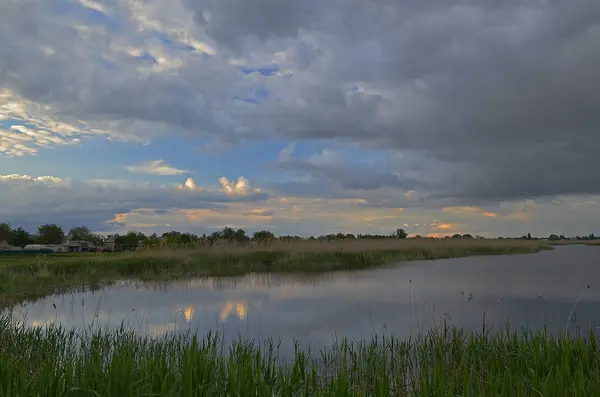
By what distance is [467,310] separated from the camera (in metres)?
11.2

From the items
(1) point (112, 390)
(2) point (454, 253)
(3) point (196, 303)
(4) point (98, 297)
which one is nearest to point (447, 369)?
(1) point (112, 390)

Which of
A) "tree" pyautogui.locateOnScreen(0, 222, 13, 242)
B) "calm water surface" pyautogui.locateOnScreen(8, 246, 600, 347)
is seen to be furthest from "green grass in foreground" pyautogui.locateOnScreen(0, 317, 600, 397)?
"tree" pyautogui.locateOnScreen(0, 222, 13, 242)

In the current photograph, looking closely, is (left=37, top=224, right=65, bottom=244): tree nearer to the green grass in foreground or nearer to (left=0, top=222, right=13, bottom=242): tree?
(left=0, top=222, right=13, bottom=242): tree

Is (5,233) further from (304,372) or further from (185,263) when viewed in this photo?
(304,372)

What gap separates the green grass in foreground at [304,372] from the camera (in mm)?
4102

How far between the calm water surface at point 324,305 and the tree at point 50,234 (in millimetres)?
67585

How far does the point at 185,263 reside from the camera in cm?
2256

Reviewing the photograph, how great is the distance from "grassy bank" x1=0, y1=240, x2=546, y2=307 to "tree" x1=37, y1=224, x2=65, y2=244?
55.8m

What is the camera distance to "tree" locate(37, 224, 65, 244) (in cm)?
7612

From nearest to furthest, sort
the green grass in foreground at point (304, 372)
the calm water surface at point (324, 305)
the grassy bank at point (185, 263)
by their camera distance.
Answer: the green grass in foreground at point (304, 372) < the calm water surface at point (324, 305) < the grassy bank at point (185, 263)

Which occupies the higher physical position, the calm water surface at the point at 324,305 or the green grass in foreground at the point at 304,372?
the green grass in foreground at the point at 304,372

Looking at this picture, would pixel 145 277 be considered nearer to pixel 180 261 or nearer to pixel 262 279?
pixel 180 261

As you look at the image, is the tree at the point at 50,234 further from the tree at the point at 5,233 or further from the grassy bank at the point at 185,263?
the grassy bank at the point at 185,263

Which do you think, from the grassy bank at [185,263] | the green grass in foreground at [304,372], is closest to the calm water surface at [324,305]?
the green grass in foreground at [304,372]
